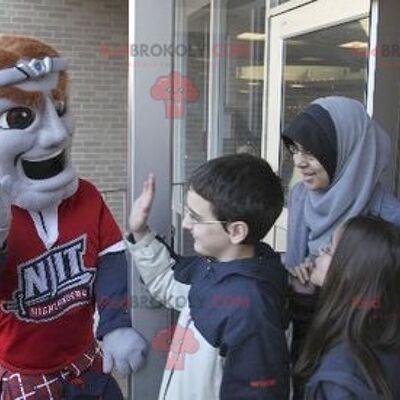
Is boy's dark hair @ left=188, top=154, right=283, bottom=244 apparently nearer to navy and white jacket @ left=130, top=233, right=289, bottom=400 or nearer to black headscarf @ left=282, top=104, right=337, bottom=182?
navy and white jacket @ left=130, top=233, right=289, bottom=400

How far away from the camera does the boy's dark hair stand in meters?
1.56

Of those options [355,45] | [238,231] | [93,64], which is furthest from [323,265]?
[93,64]

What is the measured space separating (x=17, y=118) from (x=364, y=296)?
1100 mm

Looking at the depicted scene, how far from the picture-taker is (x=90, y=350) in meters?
2.07

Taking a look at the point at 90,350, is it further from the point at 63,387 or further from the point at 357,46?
the point at 357,46

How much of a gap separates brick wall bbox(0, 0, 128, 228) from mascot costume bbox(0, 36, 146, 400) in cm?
511

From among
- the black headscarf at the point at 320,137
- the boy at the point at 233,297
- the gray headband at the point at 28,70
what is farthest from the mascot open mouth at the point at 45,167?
the black headscarf at the point at 320,137

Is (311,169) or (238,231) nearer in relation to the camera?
(238,231)

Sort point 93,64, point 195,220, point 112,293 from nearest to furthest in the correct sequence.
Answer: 1. point 195,220
2. point 112,293
3. point 93,64

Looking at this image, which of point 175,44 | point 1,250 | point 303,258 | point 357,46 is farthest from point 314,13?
point 1,250

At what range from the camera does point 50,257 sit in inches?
74.4

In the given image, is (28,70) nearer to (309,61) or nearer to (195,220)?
(195,220)

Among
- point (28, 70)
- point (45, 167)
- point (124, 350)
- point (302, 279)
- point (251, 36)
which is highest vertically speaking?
point (251, 36)

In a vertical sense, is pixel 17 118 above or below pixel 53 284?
above
